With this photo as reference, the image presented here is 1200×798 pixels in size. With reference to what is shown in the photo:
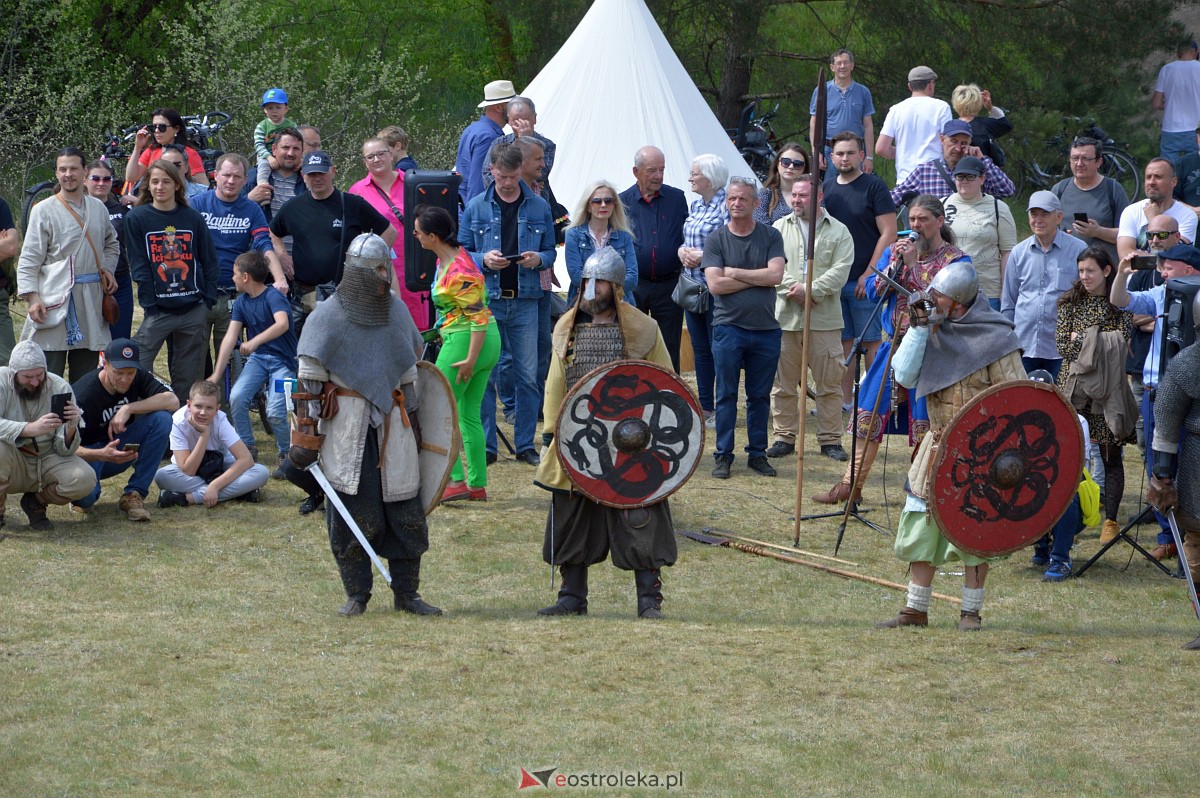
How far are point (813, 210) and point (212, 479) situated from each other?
150 inches

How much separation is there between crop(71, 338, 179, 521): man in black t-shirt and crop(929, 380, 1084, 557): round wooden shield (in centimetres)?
467

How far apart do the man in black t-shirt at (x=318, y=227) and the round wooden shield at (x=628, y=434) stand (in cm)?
352

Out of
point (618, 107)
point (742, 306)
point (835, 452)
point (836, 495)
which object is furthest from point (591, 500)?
point (618, 107)

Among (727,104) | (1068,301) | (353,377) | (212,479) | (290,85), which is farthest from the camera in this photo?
(290,85)

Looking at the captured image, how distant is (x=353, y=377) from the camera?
663 centimetres

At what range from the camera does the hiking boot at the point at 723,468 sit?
9984mm

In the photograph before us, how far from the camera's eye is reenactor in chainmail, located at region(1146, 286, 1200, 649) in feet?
22.0

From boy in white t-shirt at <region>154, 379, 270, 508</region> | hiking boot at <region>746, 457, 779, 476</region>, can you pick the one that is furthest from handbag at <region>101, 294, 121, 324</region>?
hiking boot at <region>746, 457, 779, 476</region>

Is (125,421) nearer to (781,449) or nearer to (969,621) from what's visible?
(781,449)

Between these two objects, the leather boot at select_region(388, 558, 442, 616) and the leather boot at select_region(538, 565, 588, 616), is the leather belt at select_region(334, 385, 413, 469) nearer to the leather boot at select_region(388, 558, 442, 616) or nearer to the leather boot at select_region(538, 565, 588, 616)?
the leather boot at select_region(388, 558, 442, 616)

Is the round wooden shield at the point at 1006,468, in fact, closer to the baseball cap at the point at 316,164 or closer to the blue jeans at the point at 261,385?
the blue jeans at the point at 261,385

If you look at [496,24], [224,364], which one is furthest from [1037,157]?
[224,364]

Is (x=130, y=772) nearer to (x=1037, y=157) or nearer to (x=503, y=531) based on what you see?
(x=503, y=531)

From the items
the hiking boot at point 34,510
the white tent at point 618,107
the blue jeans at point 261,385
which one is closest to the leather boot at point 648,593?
the blue jeans at point 261,385
